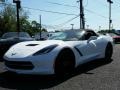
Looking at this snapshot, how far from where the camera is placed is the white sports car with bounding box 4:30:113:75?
7.17 m

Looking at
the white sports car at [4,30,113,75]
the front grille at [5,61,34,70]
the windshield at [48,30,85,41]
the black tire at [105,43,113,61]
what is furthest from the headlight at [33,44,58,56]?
the black tire at [105,43,113,61]

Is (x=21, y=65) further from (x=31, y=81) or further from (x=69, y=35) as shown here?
(x=69, y=35)

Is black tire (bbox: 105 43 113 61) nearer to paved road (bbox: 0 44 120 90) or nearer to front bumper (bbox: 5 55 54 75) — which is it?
paved road (bbox: 0 44 120 90)

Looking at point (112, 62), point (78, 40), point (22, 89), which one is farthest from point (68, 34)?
point (22, 89)

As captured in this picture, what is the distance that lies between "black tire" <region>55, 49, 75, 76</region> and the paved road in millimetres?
167

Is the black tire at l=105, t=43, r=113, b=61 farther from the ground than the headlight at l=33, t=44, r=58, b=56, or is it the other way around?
the headlight at l=33, t=44, r=58, b=56

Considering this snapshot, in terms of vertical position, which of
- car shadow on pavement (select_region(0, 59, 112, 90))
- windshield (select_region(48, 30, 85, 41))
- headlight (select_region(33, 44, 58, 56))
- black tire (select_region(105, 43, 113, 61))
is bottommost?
car shadow on pavement (select_region(0, 59, 112, 90))

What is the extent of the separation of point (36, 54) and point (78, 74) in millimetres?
1508

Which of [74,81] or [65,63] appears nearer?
[74,81]

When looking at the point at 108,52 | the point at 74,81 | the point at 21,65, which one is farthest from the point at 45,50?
the point at 108,52

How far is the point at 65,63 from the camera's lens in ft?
25.6

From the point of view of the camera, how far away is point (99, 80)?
725 cm

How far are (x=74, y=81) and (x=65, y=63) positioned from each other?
0.74 m

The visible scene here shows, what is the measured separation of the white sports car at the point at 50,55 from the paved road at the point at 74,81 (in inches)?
10.4
